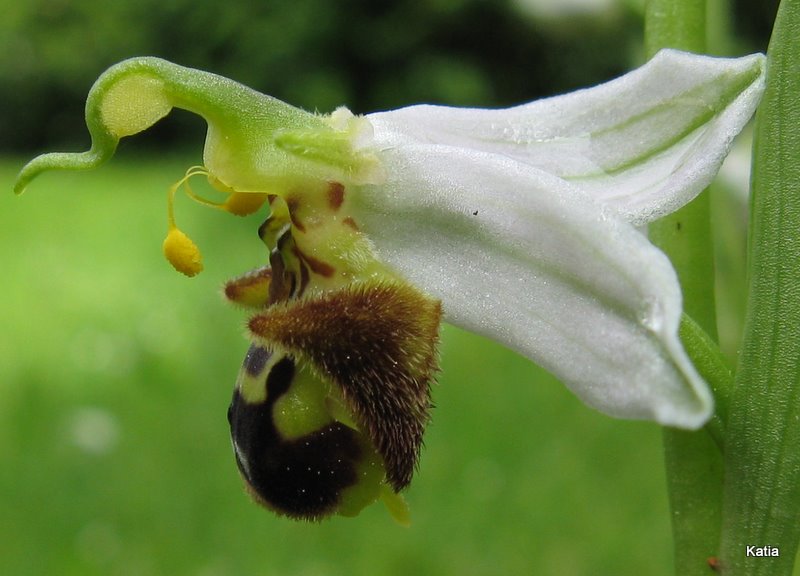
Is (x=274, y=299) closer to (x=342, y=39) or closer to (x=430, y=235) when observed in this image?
(x=430, y=235)

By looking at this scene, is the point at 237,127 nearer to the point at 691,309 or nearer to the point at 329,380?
the point at 329,380

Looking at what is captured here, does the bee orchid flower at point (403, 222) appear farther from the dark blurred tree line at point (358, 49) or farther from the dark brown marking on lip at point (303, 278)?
the dark blurred tree line at point (358, 49)

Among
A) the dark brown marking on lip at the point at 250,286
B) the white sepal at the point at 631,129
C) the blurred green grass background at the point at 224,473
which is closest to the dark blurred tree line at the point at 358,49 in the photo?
the blurred green grass background at the point at 224,473

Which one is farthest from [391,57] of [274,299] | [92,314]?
[274,299]

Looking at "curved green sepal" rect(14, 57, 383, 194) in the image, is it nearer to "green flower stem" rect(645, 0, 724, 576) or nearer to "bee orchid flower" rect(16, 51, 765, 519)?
"bee orchid flower" rect(16, 51, 765, 519)

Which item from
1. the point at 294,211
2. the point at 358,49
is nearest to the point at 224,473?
the point at 294,211

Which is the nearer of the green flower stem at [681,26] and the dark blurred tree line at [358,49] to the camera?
the green flower stem at [681,26]
